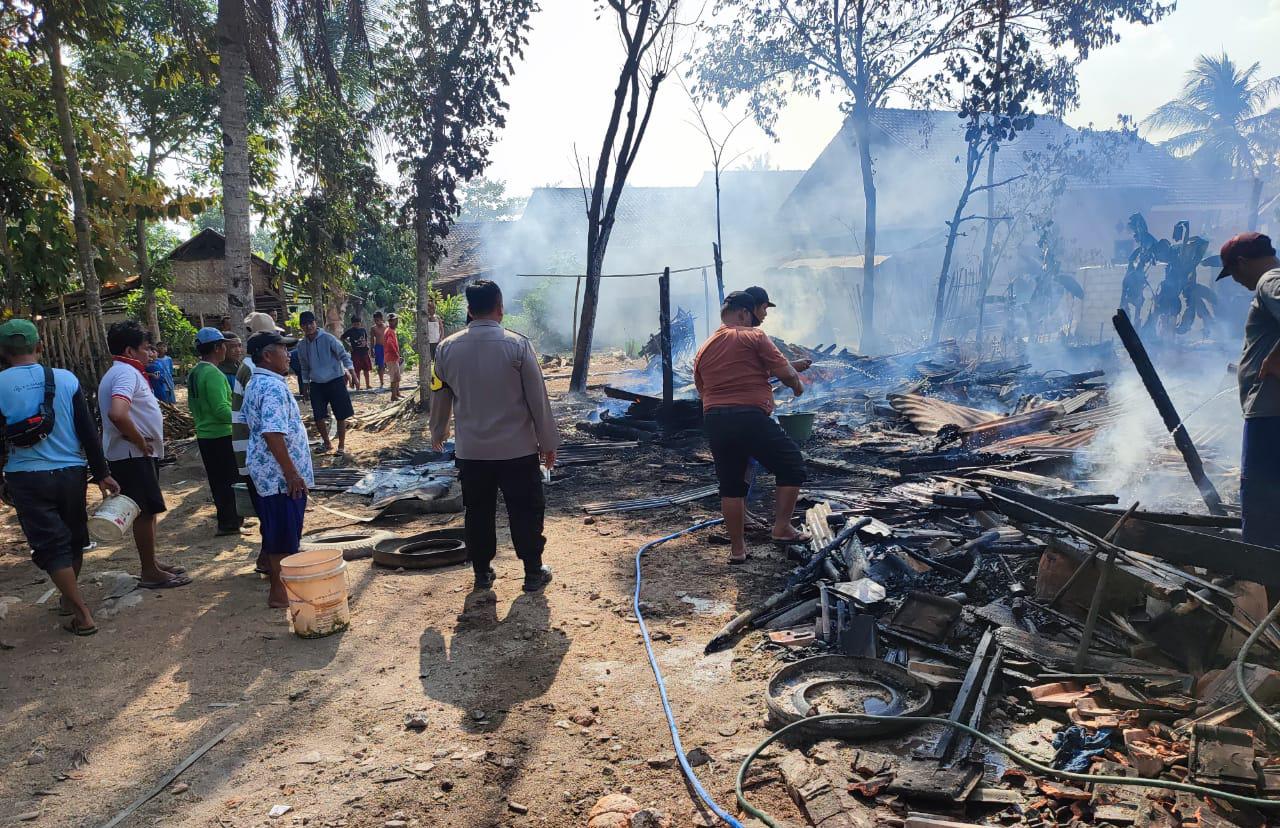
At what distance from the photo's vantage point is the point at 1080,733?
9.96 feet

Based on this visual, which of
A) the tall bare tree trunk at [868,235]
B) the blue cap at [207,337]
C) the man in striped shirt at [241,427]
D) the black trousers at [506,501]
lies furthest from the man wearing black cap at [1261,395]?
the tall bare tree trunk at [868,235]

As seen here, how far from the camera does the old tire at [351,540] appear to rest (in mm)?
6367

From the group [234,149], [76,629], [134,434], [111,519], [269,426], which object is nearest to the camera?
[269,426]

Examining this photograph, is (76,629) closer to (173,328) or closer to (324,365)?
(324,365)

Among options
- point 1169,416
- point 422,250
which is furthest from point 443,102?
point 1169,416

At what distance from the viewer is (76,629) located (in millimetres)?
4773

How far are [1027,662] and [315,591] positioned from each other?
Result: 13.2ft

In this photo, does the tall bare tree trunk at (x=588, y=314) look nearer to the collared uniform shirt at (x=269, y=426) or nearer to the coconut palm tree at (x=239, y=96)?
the coconut palm tree at (x=239, y=96)

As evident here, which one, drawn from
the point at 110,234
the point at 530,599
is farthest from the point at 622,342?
the point at 530,599

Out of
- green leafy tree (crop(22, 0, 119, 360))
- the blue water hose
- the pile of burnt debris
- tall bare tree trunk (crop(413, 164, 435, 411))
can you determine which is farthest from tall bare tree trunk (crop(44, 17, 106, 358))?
the pile of burnt debris

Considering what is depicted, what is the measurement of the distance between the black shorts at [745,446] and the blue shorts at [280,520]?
2.95 meters

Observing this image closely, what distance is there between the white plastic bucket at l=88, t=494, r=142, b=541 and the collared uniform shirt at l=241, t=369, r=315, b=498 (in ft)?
3.52

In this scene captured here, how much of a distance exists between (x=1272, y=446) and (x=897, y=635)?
207 cm

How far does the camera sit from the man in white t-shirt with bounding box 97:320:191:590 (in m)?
5.10
